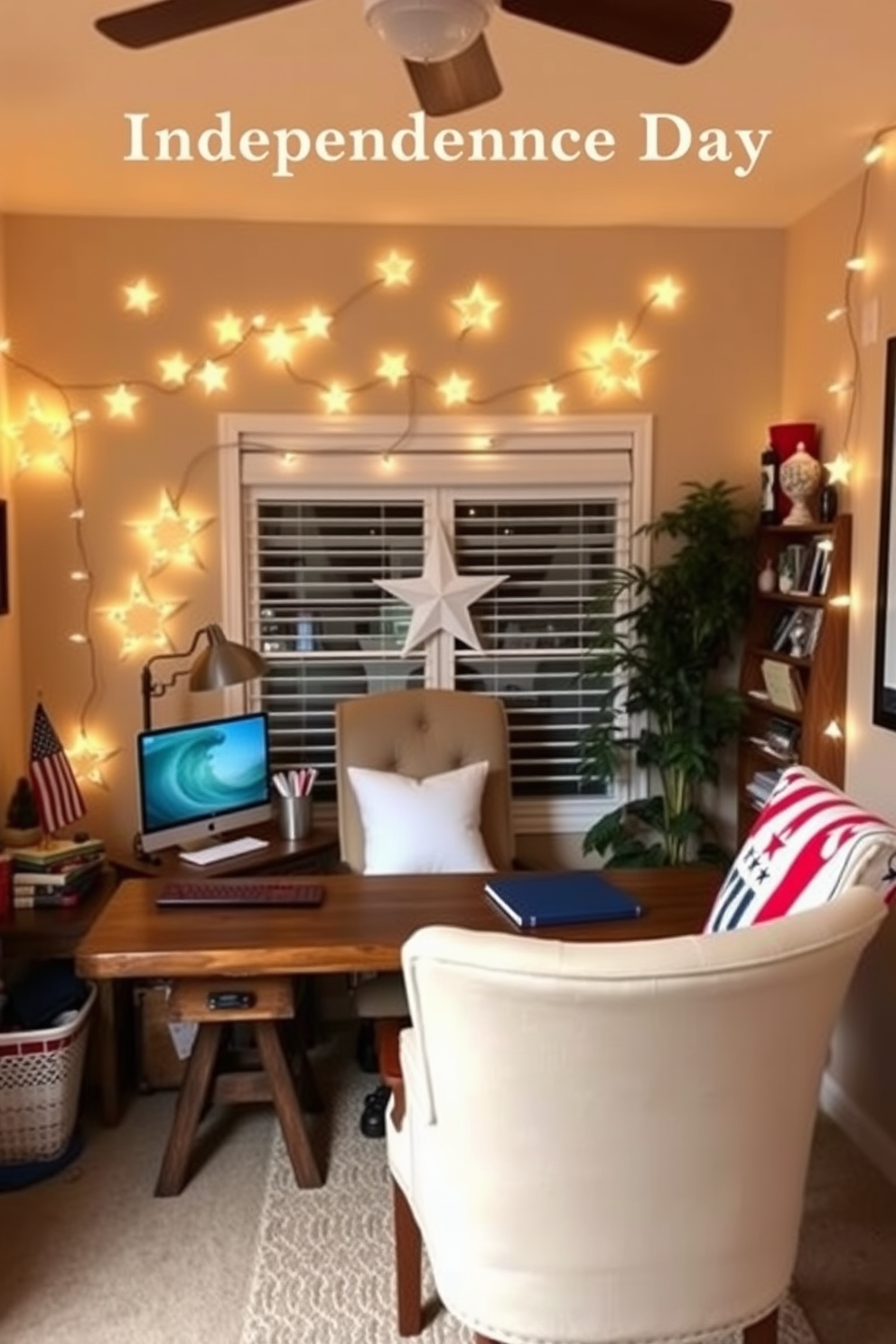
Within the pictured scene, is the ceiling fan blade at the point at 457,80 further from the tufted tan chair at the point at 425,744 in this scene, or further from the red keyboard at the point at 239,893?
the tufted tan chair at the point at 425,744

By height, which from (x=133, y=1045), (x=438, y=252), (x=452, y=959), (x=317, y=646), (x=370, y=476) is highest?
(x=438, y=252)

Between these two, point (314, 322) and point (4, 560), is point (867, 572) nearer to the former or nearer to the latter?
point (314, 322)

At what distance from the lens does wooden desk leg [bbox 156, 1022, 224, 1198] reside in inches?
106

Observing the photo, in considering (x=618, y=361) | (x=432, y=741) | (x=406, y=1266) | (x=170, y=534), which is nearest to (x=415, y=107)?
(x=618, y=361)

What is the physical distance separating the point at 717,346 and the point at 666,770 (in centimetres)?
143

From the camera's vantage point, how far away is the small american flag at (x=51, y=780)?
331 cm

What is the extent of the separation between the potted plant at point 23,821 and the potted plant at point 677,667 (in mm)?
1716

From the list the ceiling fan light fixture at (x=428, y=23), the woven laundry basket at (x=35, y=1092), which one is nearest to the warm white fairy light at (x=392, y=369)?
the ceiling fan light fixture at (x=428, y=23)

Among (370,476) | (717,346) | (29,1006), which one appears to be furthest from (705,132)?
(29,1006)

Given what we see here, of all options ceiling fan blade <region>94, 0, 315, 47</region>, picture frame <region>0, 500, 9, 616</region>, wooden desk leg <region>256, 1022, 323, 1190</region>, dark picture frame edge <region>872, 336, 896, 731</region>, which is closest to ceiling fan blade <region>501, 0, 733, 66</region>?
ceiling fan blade <region>94, 0, 315, 47</region>

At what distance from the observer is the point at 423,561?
12.4 ft

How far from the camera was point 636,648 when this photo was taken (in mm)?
3666

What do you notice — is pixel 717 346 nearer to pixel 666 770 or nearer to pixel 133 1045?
pixel 666 770

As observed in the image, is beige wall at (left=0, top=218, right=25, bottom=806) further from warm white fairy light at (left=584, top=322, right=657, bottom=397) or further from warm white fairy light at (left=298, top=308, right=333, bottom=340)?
warm white fairy light at (left=584, top=322, right=657, bottom=397)
